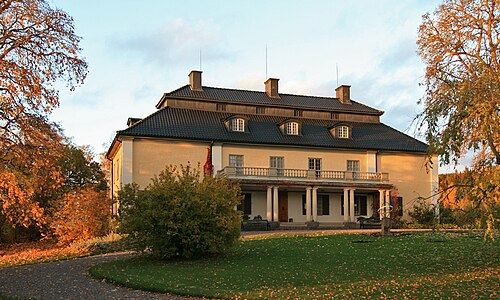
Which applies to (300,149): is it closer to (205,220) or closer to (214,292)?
(205,220)

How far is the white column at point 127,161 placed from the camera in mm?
34500

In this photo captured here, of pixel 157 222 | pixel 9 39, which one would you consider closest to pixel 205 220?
pixel 157 222

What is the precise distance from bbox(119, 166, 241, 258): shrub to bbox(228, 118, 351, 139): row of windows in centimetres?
1894

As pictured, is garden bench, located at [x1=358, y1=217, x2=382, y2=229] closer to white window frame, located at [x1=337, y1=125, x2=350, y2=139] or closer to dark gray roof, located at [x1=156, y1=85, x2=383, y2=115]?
white window frame, located at [x1=337, y1=125, x2=350, y2=139]

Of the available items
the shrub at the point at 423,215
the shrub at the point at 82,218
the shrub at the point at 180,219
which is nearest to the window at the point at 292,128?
the shrub at the point at 423,215

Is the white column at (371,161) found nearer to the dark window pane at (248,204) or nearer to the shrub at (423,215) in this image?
the shrub at (423,215)

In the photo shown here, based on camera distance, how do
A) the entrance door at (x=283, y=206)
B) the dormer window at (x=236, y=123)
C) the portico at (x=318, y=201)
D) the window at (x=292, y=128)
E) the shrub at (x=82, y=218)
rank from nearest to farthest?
the shrub at (x=82, y=218) → the portico at (x=318, y=201) → the dormer window at (x=236, y=123) → the entrance door at (x=283, y=206) → the window at (x=292, y=128)

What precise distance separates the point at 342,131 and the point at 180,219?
2449 cm

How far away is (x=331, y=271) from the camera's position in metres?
15.2

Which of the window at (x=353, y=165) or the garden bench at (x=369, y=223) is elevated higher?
the window at (x=353, y=165)

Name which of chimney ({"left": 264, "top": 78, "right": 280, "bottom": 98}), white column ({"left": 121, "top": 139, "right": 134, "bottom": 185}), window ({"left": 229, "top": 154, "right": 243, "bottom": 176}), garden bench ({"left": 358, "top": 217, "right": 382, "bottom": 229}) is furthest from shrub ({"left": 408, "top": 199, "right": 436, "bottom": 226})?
white column ({"left": 121, "top": 139, "right": 134, "bottom": 185})

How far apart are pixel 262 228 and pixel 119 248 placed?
38.0 ft

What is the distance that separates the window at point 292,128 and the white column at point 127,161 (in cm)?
1144

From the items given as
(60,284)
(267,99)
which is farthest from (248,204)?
(60,284)
